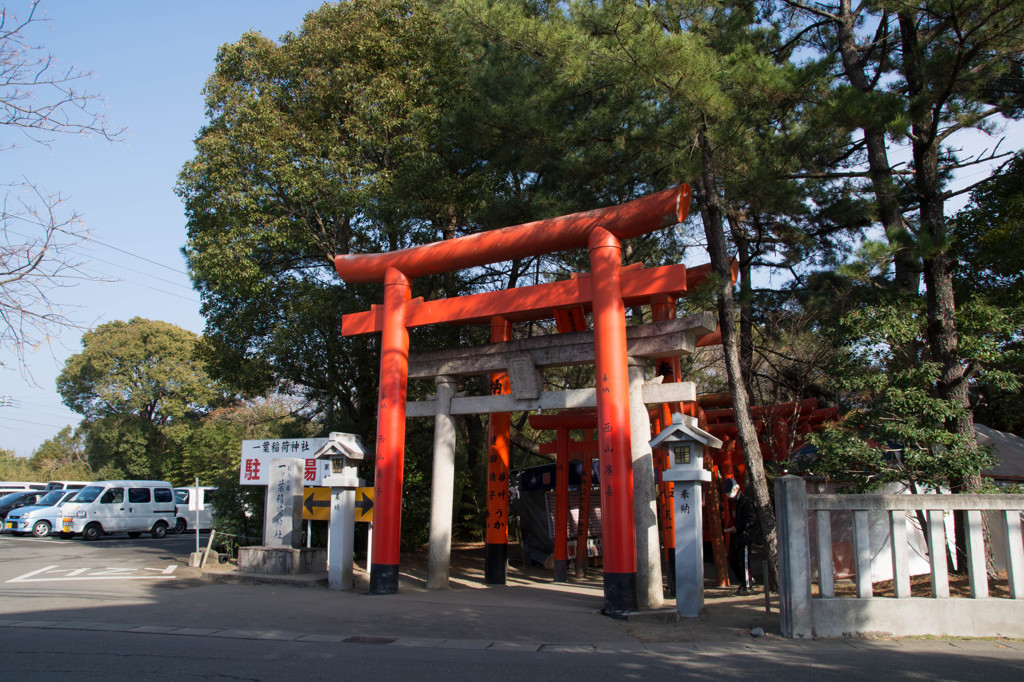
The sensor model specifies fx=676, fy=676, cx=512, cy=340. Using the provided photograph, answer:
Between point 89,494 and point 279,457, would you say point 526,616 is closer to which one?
point 279,457

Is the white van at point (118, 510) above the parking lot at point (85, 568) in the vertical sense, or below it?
above

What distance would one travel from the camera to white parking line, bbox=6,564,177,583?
37.5 ft

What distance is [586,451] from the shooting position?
44.8 ft

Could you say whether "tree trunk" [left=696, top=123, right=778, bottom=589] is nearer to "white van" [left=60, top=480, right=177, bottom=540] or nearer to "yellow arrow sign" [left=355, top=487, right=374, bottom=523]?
"yellow arrow sign" [left=355, top=487, right=374, bottom=523]

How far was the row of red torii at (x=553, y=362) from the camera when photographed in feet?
28.8

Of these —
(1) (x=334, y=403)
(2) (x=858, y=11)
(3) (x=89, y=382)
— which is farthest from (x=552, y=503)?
(3) (x=89, y=382)

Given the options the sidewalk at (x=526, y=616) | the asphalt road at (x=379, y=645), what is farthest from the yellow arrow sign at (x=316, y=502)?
the asphalt road at (x=379, y=645)

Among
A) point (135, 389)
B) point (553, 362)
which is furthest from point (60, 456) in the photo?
point (553, 362)

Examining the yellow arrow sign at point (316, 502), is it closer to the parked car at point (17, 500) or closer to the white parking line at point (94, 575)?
the white parking line at point (94, 575)

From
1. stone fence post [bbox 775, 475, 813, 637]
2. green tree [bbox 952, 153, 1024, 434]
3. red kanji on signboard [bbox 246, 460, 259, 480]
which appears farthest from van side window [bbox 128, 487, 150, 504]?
green tree [bbox 952, 153, 1024, 434]

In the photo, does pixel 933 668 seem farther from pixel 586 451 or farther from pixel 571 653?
pixel 586 451

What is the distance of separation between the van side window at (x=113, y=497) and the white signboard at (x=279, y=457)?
34.0 feet

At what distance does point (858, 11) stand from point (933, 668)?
10.0m

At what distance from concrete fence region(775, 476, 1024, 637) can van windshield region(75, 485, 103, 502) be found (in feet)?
68.0
